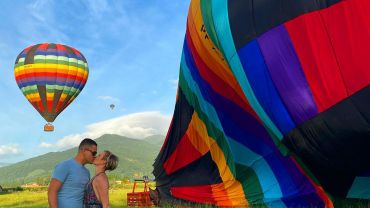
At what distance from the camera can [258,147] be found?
31.2 ft

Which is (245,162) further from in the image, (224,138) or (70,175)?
(70,175)

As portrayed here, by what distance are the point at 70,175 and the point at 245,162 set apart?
5713 millimetres

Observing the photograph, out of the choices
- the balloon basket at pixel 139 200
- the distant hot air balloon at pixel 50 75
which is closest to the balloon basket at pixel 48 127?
the distant hot air balloon at pixel 50 75

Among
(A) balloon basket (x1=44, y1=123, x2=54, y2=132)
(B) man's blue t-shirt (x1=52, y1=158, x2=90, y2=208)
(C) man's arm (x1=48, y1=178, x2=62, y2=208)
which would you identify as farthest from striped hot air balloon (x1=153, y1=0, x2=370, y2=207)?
(A) balloon basket (x1=44, y1=123, x2=54, y2=132)

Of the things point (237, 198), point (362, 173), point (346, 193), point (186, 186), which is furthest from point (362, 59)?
point (186, 186)

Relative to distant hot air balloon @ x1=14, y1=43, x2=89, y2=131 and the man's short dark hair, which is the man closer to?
the man's short dark hair

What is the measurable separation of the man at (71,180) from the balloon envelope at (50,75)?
21.6 meters

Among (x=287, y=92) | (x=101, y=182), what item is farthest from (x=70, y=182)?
(x=287, y=92)

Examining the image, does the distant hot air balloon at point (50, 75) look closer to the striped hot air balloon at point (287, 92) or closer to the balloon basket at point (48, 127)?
the balloon basket at point (48, 127)

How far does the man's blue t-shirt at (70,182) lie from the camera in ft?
15.5

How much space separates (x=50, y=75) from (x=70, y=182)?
21736mm

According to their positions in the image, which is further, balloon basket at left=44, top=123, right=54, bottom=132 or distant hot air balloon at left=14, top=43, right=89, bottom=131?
balloon basket at left=44, top=123, right=54, bottom=132

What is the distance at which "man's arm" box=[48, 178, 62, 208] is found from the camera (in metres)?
4.68

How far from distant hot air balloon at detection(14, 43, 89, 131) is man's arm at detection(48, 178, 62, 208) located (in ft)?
71.1
